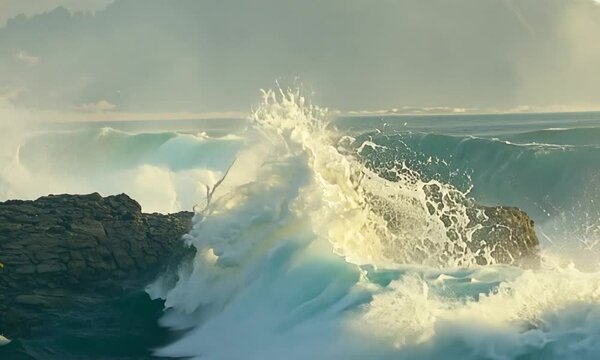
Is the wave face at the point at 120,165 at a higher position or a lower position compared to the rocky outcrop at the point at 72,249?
higher

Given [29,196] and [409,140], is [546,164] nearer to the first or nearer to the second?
[409,140]

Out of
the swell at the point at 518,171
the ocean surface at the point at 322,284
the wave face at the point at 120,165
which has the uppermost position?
the wave face at the point at 120,165

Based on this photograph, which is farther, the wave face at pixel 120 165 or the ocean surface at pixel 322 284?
the wave face at pixel 120 165

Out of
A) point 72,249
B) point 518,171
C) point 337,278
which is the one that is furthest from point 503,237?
point 518,171

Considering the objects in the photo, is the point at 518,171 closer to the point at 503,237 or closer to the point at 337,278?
the point at 503,237

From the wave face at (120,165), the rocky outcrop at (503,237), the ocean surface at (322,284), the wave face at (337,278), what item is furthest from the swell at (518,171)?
the wave face at (337,278)

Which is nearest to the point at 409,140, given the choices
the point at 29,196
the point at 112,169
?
the point at 112,169

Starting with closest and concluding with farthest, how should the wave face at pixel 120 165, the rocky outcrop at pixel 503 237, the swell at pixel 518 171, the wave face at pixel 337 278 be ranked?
the wave face at pixel 337 278
the rocky outcrop at pixel 503 237
the swell at pixel 518 171
the wave face at pixel 120 165

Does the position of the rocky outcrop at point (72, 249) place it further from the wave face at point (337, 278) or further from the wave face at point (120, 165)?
the wave face at point (120, 165)
